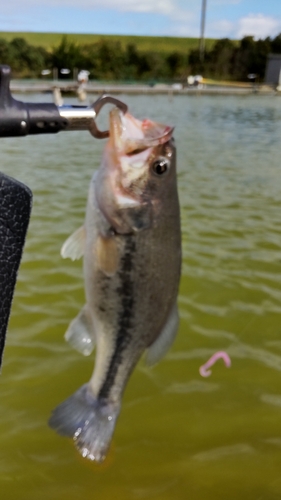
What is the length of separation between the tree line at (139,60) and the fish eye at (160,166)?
100885 millimetres

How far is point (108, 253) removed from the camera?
2.29 m

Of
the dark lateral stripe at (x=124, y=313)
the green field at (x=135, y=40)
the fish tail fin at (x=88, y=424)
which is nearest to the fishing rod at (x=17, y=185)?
the dark lateral stripe at (x=124, y=313)

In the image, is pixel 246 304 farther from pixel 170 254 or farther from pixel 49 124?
pixel 49 124

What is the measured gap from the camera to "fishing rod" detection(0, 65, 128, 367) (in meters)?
1.51

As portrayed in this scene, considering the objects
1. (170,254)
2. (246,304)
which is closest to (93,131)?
(170,254)

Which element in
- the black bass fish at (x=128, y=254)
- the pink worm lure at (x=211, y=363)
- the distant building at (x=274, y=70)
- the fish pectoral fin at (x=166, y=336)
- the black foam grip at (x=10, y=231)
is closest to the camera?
the black foam grip at (x=10, y=231)

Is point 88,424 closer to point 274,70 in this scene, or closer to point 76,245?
point 76,245

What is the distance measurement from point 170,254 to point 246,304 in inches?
158

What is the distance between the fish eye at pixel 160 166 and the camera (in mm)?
2258

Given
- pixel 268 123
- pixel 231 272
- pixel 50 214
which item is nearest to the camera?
pixel 231 272

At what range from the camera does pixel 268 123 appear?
29.5m

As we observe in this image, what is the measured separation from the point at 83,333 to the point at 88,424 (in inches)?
16.5

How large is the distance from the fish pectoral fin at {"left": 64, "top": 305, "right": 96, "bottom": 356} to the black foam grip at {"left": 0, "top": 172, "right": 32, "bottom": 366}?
838 millimetres

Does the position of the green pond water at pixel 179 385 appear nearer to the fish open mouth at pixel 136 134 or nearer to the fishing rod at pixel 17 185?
the fish open mouth at pixel 136 134
